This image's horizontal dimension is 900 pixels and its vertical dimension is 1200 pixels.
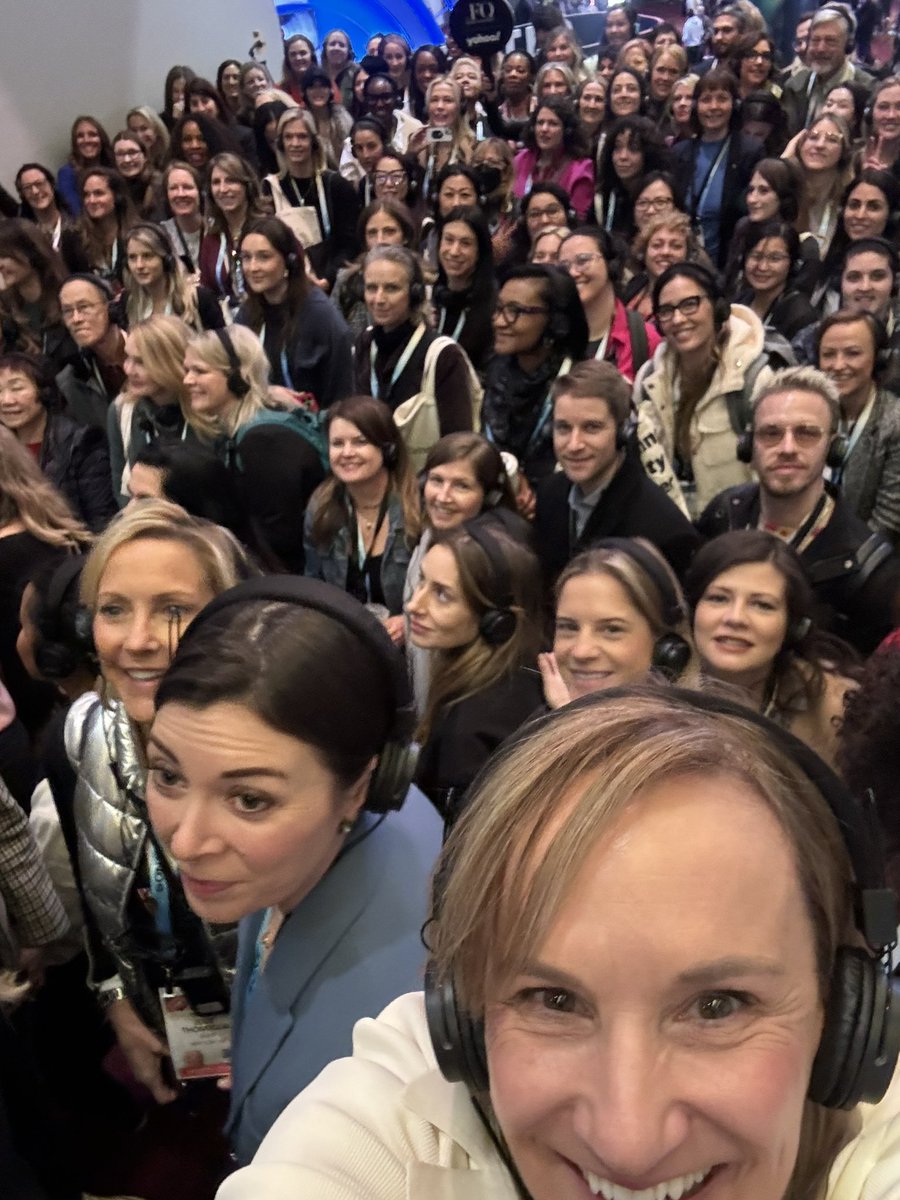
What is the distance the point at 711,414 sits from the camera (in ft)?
11.9

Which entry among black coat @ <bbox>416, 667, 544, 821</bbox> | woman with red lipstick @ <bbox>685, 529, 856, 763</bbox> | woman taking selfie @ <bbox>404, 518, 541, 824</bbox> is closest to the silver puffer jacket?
black coat @ <bbox>416, 667, 544, 821</bbox>

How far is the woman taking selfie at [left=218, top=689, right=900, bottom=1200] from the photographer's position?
0.76 metres

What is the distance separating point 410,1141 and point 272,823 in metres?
0.47

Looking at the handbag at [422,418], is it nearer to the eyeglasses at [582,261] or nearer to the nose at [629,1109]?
the eyeglasses at [582,261]

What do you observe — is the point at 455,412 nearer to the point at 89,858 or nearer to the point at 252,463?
the point at 252,463

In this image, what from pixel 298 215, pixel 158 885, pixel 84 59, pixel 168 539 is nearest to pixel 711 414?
pixel 168 539

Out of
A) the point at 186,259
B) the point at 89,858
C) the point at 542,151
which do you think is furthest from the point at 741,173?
the point at 89,858

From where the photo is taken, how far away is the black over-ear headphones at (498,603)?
2.62 m

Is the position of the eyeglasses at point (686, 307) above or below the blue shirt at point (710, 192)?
below

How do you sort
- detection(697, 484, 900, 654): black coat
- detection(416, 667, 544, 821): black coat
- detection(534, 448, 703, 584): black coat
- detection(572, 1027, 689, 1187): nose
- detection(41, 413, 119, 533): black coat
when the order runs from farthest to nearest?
detection(41, 413, 119, 533): black coat → detection(534, 448, 703, 584): black coat → detection(697, 484, 900, 654): black coat → detection(416, 667, 544, 821): black coat → detection(572, 1027, 689, 1187): nose

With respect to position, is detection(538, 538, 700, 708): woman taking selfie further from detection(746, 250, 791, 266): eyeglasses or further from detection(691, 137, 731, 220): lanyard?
detection(691, 137, 731, 220): lanyard

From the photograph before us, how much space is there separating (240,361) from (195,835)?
2.77 metres

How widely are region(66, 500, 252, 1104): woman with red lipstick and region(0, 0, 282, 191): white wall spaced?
23.0ft

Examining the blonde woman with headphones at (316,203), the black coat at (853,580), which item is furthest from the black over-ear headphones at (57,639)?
the blonde woman with headphones at (316,203)
